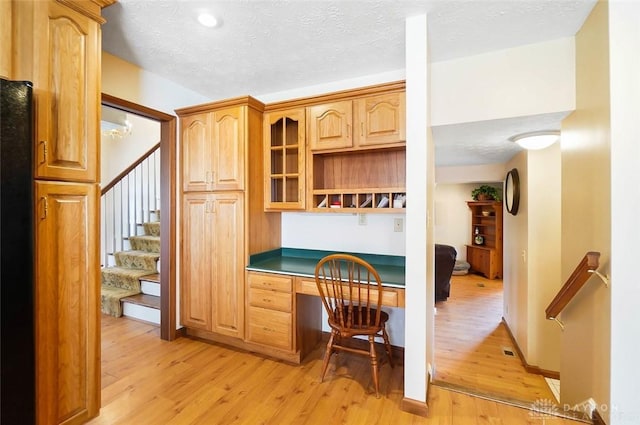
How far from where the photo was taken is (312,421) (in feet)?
5.74

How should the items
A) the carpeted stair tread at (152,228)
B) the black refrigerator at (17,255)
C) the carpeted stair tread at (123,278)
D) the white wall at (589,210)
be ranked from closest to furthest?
the black refrigerator at (17,255) → the white wall at (589,210) → the carpeted stair tread at (123,278) → the carpeted stair tread at (152,228)

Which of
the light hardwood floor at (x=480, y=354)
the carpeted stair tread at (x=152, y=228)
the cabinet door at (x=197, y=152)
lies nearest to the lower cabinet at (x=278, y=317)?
the cabinet door at (x=197, y=152)

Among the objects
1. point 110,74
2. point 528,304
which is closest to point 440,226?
point 528,304

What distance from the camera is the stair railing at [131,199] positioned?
174 inches

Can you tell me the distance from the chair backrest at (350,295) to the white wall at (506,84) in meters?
1.43

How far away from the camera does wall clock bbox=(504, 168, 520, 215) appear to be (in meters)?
3.28

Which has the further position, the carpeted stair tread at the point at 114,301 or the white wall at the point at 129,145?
the white wall at the point at 129,145

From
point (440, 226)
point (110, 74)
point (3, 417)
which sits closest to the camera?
point (3, 417)

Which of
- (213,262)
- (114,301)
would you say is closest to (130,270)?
(114,301)

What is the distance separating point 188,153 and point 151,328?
198 cm

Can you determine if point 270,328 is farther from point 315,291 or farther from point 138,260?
point 138,260

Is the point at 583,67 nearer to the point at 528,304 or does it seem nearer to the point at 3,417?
the point at 528,304

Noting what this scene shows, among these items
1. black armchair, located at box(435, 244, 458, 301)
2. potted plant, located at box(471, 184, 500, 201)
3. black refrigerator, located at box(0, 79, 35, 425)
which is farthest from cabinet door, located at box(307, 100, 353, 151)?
potted plant, located at box(471, 184, 500, 201)

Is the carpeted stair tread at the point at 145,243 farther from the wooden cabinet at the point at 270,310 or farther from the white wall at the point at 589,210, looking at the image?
the white wall at the point at 589,210
